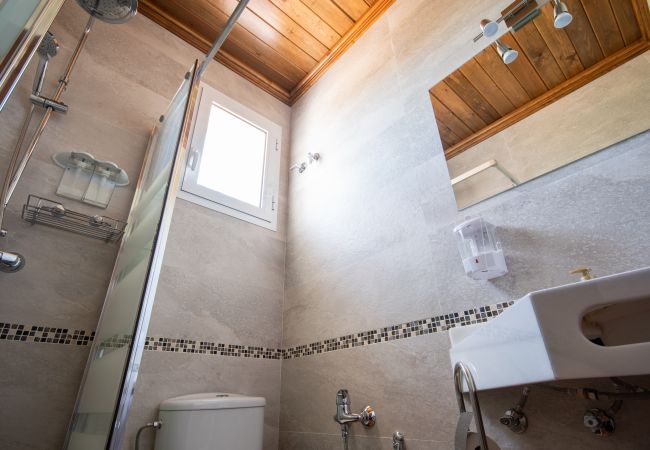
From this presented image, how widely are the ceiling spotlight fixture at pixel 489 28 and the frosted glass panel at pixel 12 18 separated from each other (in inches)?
58.8

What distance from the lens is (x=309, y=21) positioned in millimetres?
2357

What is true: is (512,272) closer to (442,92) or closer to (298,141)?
(442,92)

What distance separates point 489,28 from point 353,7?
3.80 ft

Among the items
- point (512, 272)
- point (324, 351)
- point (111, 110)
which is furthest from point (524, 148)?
point (111, 110)

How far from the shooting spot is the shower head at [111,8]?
140 cm

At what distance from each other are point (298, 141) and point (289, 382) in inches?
65.5

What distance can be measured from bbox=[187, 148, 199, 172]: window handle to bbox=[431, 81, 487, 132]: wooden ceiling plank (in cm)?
136

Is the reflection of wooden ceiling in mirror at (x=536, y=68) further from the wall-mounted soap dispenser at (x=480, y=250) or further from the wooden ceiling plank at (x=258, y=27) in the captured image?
the wooden ceiling plank at (x=258, y=27)

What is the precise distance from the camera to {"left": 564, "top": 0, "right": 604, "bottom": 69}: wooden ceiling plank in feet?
3.83

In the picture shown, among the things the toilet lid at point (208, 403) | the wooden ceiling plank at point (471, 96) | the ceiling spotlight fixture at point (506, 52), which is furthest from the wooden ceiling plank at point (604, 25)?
the toilet lid at point (208, 403)

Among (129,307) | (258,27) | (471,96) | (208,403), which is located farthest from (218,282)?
(258,27)

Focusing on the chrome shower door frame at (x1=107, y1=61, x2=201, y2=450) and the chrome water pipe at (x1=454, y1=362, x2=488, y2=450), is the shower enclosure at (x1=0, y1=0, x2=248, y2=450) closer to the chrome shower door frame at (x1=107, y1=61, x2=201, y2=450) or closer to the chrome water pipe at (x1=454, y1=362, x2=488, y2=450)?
the chrome shower door frame at (x1=107, y1=61, x2=201, y2=450)

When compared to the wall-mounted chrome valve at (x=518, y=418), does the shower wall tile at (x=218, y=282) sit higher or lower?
higher

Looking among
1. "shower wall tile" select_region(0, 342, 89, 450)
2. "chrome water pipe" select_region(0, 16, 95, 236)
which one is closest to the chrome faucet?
"shower wall tile" select_region(0, 342, 89, 450)
